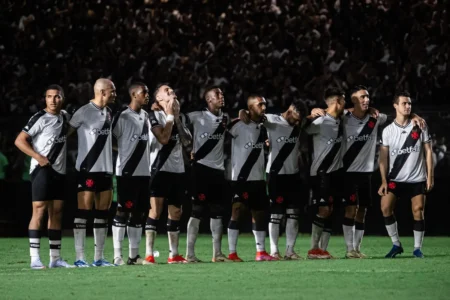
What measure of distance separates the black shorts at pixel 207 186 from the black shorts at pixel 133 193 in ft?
2.49

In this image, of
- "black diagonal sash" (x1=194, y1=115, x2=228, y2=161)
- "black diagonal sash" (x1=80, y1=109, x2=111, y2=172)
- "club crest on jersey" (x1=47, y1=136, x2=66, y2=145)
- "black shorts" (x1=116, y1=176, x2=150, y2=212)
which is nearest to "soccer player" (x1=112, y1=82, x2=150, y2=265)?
"black shorts" (x1=116, y1=176, x2=150, y2=212)

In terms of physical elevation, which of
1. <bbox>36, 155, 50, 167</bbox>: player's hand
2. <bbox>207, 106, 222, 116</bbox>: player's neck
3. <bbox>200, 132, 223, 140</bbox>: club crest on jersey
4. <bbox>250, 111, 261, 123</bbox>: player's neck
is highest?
<bbox>207, 106, 222, 116</bbox>: player's neck

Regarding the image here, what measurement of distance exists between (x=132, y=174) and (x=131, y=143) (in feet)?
1.27

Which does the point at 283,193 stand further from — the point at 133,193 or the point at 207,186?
the point at 133,193

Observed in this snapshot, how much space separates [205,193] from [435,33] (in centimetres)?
1092

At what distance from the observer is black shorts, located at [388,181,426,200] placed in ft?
42.4

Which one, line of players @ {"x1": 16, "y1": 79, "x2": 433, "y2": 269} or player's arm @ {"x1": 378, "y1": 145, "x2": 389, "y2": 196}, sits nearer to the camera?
line of players @ {"x1": 16, "y1": 79, "x2": 433, "y2": 269}

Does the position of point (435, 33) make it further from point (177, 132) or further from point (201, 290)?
point (201, 290)

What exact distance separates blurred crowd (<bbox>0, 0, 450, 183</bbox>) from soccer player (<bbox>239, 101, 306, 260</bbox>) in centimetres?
664

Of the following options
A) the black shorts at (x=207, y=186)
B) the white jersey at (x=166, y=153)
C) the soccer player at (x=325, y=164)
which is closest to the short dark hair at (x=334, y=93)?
the soccer player at (x=325, y=164)

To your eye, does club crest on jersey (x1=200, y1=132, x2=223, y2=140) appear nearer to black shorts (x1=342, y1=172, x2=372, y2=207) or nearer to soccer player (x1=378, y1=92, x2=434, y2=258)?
black shorts (x1=342, y1=172, x2=372, y2=207)

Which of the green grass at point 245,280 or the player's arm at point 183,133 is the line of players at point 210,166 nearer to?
the player's arm at point 183,133

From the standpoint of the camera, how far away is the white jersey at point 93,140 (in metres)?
11.5

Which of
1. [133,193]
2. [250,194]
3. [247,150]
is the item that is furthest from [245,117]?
[133,193]
